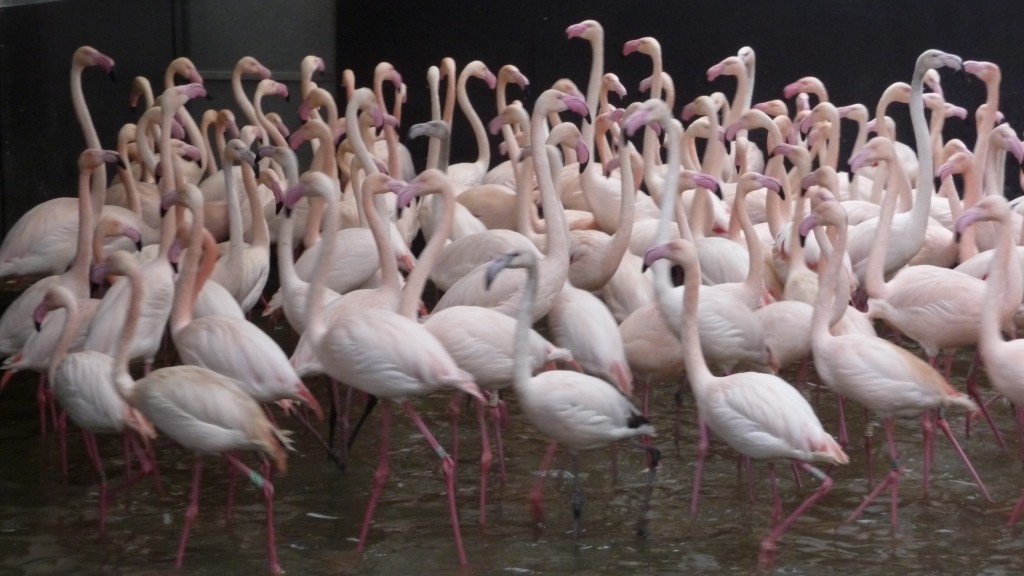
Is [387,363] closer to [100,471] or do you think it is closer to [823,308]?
[100,471]

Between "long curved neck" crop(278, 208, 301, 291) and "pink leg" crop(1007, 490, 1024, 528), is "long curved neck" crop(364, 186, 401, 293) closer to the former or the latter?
"long curved neck" crop(278, 208, 301, 291)

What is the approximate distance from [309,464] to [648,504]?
5.61ft

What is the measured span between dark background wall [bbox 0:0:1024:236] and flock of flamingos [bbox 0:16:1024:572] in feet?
4.58

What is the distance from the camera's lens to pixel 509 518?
571cm

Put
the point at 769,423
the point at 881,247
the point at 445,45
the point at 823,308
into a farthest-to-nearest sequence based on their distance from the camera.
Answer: the point at 445,45 → the point at 881,247 → the point at 823,308 → the point at 769,423

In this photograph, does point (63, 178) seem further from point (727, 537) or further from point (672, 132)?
point (727, 537)

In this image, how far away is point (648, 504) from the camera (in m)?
5.50

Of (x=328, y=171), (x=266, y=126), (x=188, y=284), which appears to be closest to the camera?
(x=188, y=284)

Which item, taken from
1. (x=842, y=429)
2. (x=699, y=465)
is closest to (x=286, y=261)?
(x=699, y=465)

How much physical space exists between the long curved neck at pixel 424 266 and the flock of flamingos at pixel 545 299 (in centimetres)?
1

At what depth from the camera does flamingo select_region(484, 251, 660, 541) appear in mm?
5203

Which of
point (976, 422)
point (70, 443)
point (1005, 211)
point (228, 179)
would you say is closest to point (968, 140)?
point (976, 422)

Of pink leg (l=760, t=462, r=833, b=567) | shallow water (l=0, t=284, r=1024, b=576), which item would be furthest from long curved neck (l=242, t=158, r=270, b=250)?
pink leg (l=760, t=462, r=833, b=567)

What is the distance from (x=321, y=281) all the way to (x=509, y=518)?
4.02 feet
